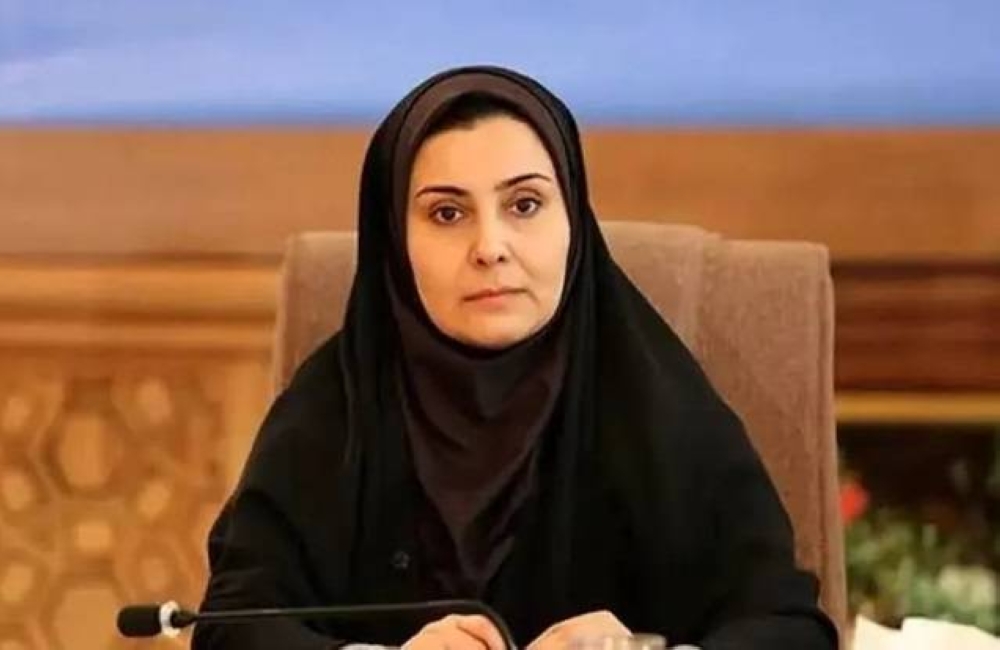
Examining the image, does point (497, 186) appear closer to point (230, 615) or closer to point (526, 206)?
point (526, 206)

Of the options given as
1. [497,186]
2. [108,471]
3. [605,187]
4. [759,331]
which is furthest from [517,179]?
[108,471]

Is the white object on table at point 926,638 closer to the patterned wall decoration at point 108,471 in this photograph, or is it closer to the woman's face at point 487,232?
the woman's face at point 487,232

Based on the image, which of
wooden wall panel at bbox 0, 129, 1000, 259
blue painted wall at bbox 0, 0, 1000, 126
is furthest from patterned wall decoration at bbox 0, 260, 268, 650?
blue painted wall at bbox 0, 0, 1000, 126

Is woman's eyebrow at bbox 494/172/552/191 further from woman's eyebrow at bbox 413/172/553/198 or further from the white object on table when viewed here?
the white object on table

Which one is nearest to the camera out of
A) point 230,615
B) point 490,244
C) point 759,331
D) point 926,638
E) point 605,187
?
point 230,615

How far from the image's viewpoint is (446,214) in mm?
1473

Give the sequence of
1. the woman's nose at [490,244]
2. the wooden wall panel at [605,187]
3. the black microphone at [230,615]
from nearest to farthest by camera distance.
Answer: the black microphone at [230,615]
the woman's nose at [490,244]
the wooden wall panel at [605,187]

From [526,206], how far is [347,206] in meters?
0.88

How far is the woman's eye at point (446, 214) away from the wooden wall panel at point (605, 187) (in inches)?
31.6

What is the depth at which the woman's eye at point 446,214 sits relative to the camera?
1471 millimetres

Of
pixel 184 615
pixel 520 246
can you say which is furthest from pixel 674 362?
pixel 184 615

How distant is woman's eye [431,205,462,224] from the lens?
1.47m

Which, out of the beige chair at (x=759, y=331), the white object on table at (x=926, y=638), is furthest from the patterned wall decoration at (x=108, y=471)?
the white object on table at (x=926, y=638)

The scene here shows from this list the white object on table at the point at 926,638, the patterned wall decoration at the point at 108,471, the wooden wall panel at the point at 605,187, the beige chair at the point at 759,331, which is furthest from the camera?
the patterned wall decoration at the point at 108,471
